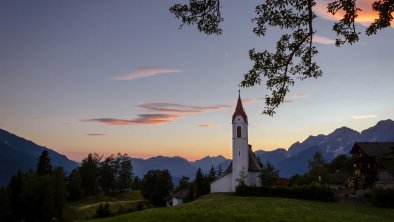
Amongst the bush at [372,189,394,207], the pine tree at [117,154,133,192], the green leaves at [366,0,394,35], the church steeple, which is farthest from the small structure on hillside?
the pine tree at [117,154,133,192]

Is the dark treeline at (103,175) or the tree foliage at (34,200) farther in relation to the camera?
the dark treeline at (103,175)

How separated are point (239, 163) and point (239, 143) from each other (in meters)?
4.45

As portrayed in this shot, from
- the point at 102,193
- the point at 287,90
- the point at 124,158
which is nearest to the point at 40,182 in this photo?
the point at 102,193

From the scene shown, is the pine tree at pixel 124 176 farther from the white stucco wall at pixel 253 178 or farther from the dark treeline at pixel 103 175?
the white stucco wall at pixel 253 178

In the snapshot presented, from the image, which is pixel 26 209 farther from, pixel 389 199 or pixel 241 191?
pixel 389 199

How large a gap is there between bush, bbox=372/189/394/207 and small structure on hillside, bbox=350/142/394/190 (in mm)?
16630

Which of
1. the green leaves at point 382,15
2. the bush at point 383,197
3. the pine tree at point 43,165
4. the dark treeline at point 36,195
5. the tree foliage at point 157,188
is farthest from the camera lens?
the tree foliage at point 157,188

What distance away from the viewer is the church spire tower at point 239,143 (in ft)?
300

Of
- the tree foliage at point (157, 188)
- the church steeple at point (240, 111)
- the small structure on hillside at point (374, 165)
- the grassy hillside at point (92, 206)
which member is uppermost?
the church steeple at point (240, 111)

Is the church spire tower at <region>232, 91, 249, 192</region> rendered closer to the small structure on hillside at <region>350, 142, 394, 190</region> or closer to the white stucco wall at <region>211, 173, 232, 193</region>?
the white stucco wall at <region>211, 173, 232, 193</region>

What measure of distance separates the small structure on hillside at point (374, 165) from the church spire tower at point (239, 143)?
76.8 feet

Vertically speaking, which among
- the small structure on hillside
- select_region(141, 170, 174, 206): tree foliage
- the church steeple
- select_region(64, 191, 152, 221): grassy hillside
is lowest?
select_region(64, 191, 152, 221): grassy hillside

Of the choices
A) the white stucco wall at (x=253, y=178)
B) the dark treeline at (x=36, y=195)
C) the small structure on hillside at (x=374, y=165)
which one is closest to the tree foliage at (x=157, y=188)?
the dark treeline at (x=36, y=195)

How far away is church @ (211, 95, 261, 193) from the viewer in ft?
301
